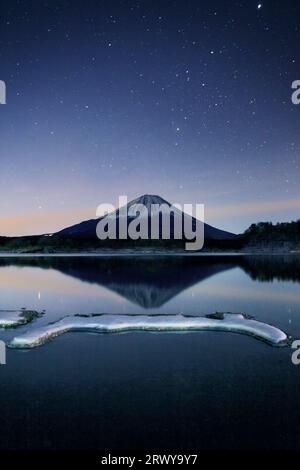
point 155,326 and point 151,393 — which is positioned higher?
point 155,326

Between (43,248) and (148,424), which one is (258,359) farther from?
(43,248)

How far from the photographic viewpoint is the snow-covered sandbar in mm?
16734

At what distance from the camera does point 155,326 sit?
1925 cm

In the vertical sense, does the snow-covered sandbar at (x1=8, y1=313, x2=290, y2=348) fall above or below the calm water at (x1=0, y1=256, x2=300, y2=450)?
above

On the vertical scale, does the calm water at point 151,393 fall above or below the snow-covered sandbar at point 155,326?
below

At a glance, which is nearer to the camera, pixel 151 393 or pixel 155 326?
pixel 151 393

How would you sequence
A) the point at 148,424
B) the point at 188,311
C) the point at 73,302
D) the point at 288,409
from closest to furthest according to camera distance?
the point at 148,424 < the point at 288,409 < the point at 188,311 < the point at 73,302

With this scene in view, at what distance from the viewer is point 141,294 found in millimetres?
34188

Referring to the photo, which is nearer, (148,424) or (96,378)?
(148,424)

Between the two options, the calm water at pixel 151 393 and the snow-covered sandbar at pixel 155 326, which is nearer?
the calm water at pixel 151 393

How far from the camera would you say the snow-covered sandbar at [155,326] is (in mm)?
16734

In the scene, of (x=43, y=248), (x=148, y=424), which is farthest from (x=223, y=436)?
(x=43, y=248)

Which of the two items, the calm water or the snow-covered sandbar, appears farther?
the snow-covered sandbar
